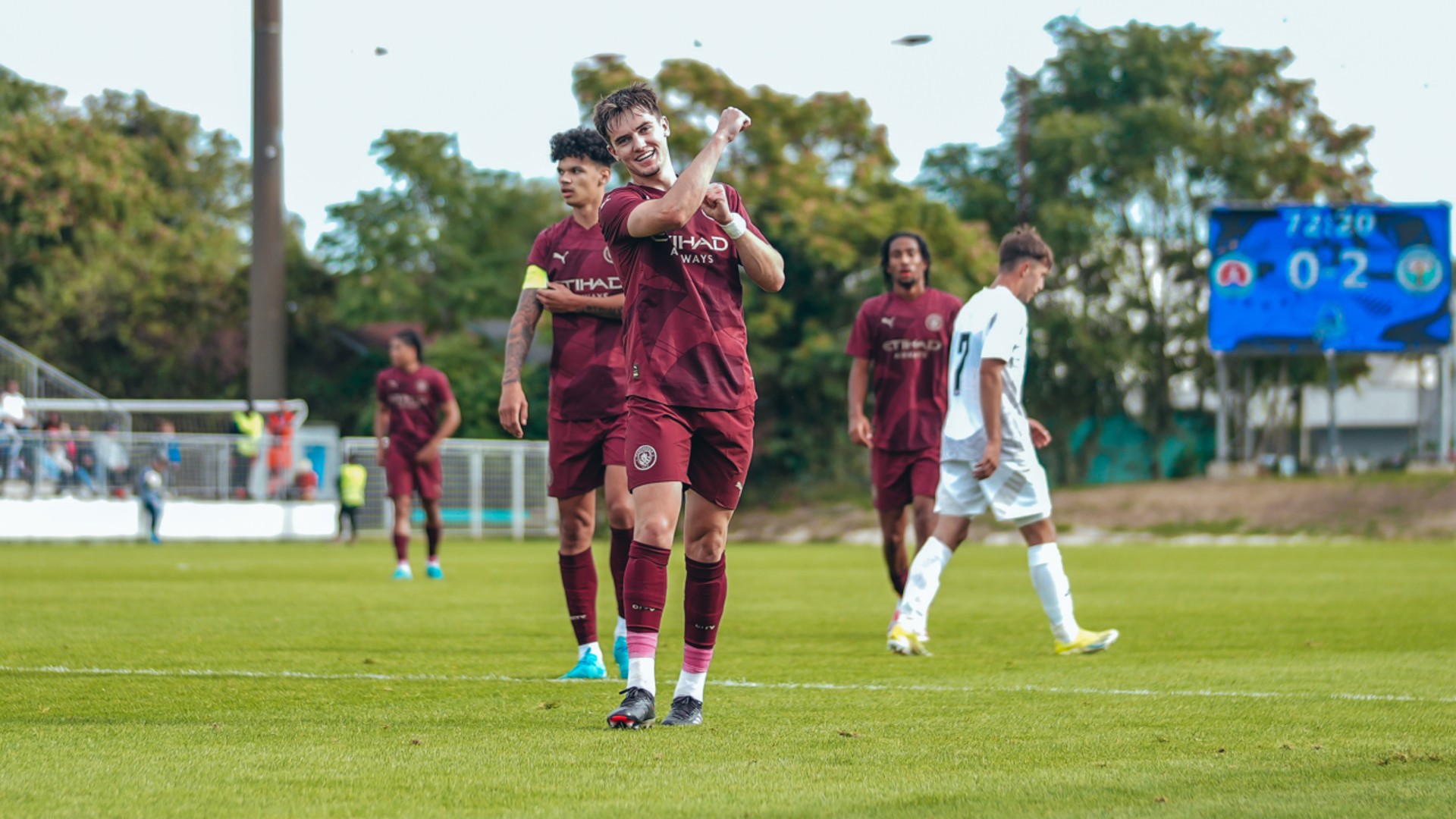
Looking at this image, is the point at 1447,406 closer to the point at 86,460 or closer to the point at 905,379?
the point at 86,460

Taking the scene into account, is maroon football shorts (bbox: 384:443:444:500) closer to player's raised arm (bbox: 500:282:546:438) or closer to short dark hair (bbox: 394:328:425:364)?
short dark hair (bbox: 394:328:425:364)

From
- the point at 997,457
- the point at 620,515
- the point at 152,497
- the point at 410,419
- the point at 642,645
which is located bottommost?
the point at 152,497

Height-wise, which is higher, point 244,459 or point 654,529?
point 654,529

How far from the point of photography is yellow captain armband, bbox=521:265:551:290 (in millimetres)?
7043

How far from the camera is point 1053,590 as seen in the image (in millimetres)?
7969

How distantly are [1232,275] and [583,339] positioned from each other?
28568mm

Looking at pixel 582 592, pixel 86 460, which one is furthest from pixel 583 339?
pixel 86 460

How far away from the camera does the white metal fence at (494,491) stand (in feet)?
105

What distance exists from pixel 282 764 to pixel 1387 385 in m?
70.1

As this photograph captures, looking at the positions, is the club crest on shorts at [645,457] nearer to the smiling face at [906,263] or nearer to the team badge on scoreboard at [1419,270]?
the smiling face at [906,263]

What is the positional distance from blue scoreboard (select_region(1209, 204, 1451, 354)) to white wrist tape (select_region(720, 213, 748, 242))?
95.9 ft

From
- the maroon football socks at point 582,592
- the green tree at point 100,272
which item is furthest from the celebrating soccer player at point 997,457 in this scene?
the green tree at point 100,272

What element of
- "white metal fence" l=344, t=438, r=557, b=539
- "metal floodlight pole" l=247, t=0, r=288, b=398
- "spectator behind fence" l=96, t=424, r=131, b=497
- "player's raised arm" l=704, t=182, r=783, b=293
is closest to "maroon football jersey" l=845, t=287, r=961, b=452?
"player's raised arm" l=704, t=182, r=783, b=293

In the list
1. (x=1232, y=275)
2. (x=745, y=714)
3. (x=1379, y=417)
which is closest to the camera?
(x=745, y=714)
